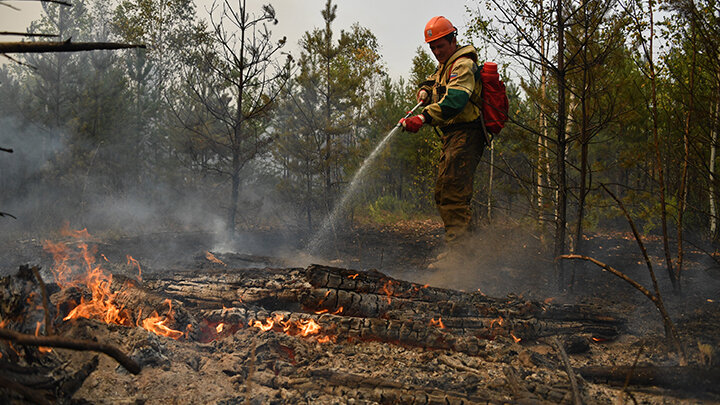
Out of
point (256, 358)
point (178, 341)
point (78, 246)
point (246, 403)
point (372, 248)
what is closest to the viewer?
point (246, 403)

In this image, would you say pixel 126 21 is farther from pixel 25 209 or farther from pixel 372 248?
pixel 372 248

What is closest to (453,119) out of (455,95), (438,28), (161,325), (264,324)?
(455,95)

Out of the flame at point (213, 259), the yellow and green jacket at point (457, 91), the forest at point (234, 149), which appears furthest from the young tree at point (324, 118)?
the yellow and green jacket at point (457, 91)

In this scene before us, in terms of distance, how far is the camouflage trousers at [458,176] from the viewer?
15.6 feet

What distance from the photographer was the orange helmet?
14.9 feet

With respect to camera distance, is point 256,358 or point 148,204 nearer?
point 256,358

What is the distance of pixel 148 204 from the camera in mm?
14328

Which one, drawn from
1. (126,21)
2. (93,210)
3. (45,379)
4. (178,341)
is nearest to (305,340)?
(178,341)

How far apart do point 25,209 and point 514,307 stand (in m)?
13.5

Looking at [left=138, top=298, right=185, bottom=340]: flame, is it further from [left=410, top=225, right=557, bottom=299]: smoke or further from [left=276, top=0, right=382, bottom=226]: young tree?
[left=276, top=0, right=382, bottom=226]: young tree

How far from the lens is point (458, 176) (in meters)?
4.80

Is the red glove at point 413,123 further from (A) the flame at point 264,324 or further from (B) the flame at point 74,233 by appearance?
(B) the flame at point 74,233

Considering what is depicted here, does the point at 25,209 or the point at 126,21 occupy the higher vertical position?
the point at 126,21

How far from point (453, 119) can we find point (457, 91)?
1.73 ft
